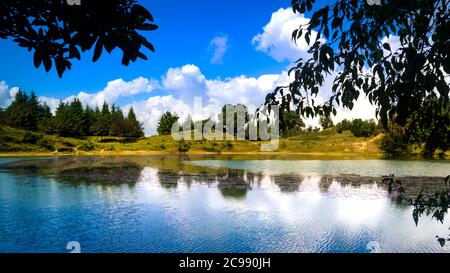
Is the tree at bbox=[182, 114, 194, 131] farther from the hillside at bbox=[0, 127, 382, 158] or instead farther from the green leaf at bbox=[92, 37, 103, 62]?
the green leaf at bbox=[92, 37, 103, 62]

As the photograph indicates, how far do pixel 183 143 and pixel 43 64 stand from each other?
81.5 m

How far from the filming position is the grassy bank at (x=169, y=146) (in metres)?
73.6

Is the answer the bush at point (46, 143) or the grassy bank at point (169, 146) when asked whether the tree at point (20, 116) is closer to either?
the grassy bank at point (169, 146)

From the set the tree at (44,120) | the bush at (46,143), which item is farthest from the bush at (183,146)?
the tree at (44,120)

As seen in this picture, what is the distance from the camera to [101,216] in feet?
52.9

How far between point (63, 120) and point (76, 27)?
85579 millimetres

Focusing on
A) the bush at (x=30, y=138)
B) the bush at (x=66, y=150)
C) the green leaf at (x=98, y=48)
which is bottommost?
the bush at (x=66, y=150)

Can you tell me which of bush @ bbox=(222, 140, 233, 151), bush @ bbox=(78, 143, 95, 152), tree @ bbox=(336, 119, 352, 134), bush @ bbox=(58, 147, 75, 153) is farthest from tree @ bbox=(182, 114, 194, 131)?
tree @ bbox=(336, 119, 352, 134)

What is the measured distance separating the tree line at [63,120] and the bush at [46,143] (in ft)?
14.3

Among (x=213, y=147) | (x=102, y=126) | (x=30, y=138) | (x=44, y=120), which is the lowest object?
(x=213, y=147)

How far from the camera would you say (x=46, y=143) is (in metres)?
75.2

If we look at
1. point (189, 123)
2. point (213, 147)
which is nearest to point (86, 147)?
point (189, 123)

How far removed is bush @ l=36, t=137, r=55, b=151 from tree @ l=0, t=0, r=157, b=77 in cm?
7862

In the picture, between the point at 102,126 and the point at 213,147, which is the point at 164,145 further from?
A: the point at 102,126
